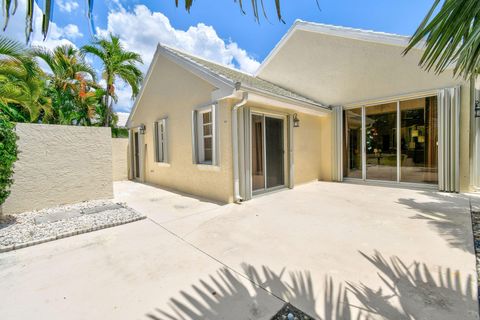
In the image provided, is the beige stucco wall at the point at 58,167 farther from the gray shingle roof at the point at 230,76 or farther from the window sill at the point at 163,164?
the gray shingle roof at the point at 230,76

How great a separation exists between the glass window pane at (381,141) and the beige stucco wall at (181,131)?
6032 mm

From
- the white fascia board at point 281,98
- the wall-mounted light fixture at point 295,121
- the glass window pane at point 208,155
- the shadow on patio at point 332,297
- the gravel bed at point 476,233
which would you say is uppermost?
the white fascia board at point 281,98

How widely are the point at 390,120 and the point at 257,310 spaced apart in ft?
28.6

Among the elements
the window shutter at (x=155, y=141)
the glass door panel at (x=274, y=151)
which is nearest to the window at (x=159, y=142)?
the window shutter at (x=155, y=141)

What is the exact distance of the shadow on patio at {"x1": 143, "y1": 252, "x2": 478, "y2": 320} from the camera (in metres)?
2.18

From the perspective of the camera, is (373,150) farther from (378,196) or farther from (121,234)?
(121,234)

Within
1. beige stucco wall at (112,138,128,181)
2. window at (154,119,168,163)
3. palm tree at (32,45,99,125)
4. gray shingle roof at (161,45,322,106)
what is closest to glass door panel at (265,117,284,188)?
gray shingle roof at (161,45,322,106)

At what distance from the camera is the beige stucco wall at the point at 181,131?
6.43 metres

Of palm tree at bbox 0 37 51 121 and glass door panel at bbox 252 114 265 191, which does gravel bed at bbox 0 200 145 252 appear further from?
glass door panel at bbox 252 114 265 191

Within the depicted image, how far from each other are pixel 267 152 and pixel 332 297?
214 inches

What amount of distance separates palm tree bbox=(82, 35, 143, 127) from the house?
1.45 meters

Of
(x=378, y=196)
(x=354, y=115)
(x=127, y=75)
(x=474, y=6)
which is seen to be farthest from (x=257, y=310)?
(x=127, y=75)

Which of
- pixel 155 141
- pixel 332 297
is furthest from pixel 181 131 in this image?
pixel 332 297

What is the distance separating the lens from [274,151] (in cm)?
787
